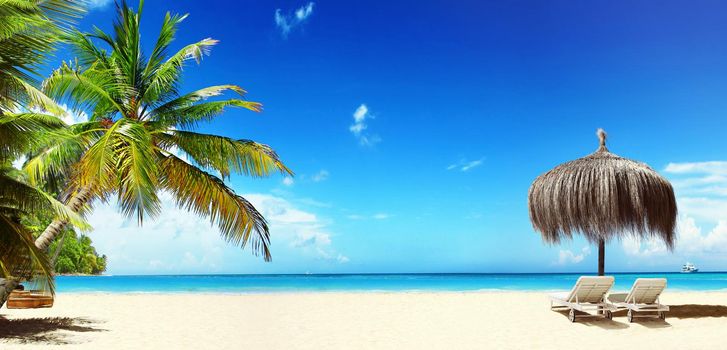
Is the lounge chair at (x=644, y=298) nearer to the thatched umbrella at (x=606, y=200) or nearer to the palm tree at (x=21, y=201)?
the thatched umbrella at (x=606, y=200)

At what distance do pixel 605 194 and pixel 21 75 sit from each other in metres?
8.92

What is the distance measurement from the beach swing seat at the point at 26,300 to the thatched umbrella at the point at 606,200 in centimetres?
994

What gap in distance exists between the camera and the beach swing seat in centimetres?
1148

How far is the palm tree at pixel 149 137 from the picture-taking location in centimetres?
825

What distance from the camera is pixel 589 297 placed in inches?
377

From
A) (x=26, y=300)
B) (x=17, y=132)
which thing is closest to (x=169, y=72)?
(x=17, y=132)

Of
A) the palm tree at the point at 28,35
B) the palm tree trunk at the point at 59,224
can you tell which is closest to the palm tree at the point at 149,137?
the palm tree trunk at the point at 59,224

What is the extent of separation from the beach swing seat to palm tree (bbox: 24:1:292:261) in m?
3.72

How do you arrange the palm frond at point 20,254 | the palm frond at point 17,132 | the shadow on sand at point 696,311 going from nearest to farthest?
the palm frond at point 17,132 → the palm frond at point 20,254 → the shadow on sand at point 696,311

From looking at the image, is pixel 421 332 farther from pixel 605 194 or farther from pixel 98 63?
pixel 98 63

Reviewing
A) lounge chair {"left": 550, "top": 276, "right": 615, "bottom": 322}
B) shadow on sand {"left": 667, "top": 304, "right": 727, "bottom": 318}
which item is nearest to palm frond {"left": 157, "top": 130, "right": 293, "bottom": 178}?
lounge chair {"left": 550, "top": 276, "right": 615, "bottom": 322}

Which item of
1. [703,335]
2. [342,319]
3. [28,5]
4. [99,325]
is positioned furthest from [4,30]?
[703,335]

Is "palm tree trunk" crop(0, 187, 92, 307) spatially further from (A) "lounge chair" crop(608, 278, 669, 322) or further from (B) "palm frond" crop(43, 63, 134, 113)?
(A) "lounge chair" crop(608, 278, 669, 322)

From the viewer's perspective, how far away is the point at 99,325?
9914mm
